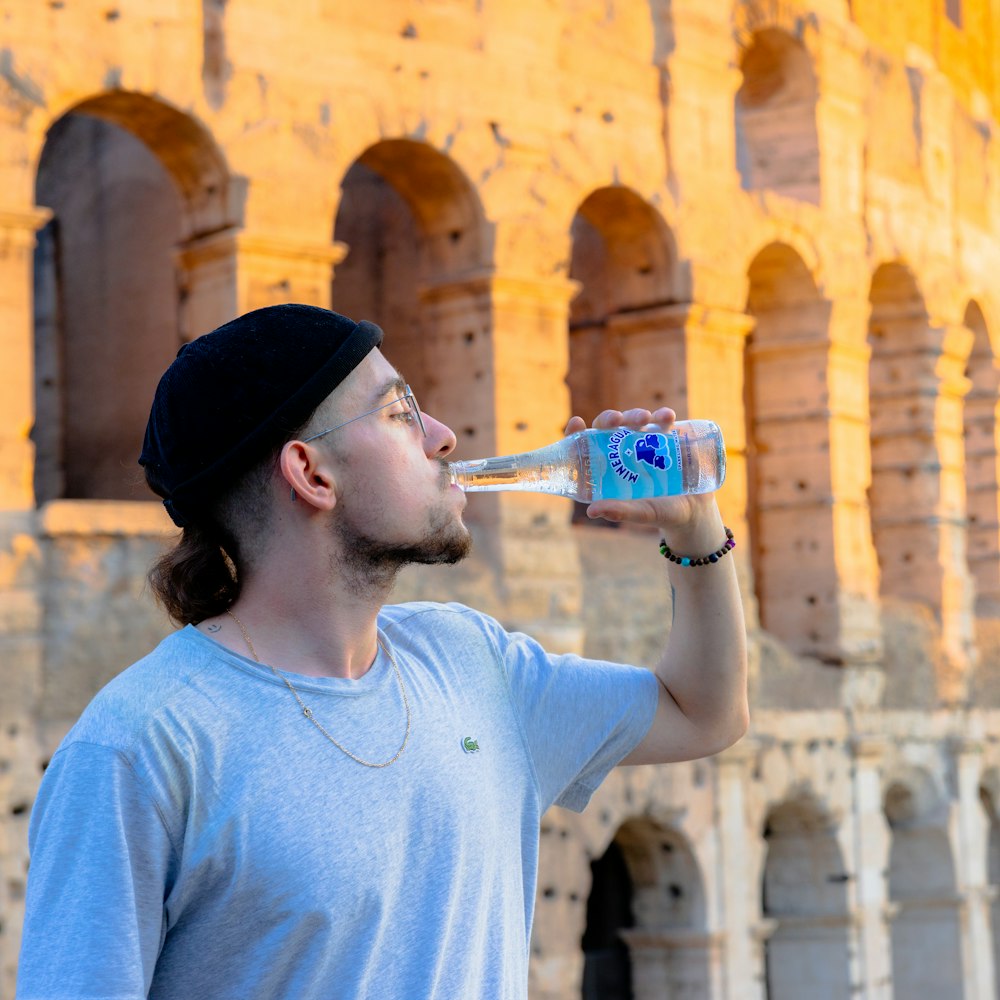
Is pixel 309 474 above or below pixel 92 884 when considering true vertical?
above

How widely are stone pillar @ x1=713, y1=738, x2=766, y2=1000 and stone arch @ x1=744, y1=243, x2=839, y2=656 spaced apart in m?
1.51

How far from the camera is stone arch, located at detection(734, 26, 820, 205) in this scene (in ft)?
41.4

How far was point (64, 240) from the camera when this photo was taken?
455 inches

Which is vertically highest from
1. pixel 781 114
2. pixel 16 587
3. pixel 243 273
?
pixel 781 114

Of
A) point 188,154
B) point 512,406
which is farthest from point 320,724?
point 512,406

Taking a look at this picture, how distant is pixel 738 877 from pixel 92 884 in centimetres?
998

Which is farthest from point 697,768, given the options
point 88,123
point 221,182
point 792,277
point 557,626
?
point 88,123

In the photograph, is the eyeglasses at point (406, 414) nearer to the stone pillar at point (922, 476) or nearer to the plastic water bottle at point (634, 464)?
the plastic water bottle at point (634, 464)

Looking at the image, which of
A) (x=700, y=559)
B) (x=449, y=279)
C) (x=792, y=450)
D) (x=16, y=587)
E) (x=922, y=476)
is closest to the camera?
(x=700, y=559)

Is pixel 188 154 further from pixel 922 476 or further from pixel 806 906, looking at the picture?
pixel 922 476

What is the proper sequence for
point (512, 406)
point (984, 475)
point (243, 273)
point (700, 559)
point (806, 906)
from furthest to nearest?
point (984, 475) → point (806, 906) → point (512, 406) → point (243, 273) → point (700, 559)

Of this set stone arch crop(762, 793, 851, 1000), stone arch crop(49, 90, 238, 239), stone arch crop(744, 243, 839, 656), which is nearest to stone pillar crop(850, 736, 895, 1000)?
stone arch crop(762, 793, 851, 1000)

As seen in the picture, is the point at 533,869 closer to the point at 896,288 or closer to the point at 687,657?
the point at 687,657

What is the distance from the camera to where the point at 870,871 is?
12.5m
